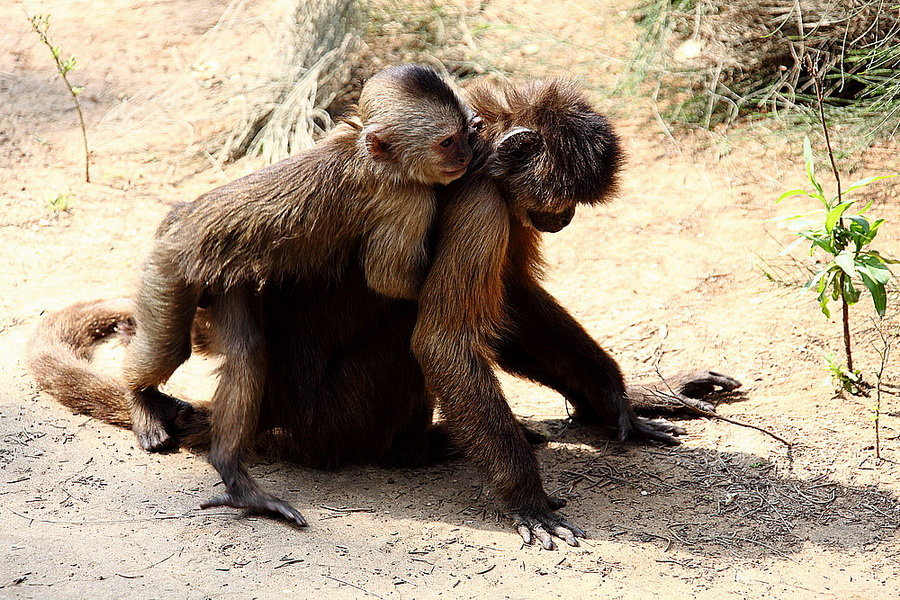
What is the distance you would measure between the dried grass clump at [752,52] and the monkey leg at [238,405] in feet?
15.6

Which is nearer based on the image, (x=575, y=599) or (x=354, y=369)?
(x=575, y=599)

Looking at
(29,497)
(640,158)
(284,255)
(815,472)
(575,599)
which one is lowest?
(29,497)

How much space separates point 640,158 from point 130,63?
4719mm

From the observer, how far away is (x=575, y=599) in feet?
11.0

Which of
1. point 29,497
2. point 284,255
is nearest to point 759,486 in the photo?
point 284,255

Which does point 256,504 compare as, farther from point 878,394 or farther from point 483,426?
point 878,394

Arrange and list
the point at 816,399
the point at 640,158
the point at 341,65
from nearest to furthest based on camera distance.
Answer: the point at 816,399 → the point at 640,158 → the point at 341,65

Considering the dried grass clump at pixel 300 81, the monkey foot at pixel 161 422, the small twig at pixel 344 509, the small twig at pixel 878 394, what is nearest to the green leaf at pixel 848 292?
the small twig at pixel 878 394

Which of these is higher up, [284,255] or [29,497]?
[284,255]

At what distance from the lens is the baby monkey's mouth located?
155 inches

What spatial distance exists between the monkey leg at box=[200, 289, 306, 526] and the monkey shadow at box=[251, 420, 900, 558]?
1.13 ft

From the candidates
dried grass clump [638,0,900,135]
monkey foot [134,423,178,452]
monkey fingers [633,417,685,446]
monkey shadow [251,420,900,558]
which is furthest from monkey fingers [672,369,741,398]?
dried grass clump [638,0,900,135]

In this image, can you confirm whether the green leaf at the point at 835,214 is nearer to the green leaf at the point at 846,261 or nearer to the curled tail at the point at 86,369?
the green leaf at the point at 846,261

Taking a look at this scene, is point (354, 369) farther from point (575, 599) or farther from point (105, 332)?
point (105, 332)
